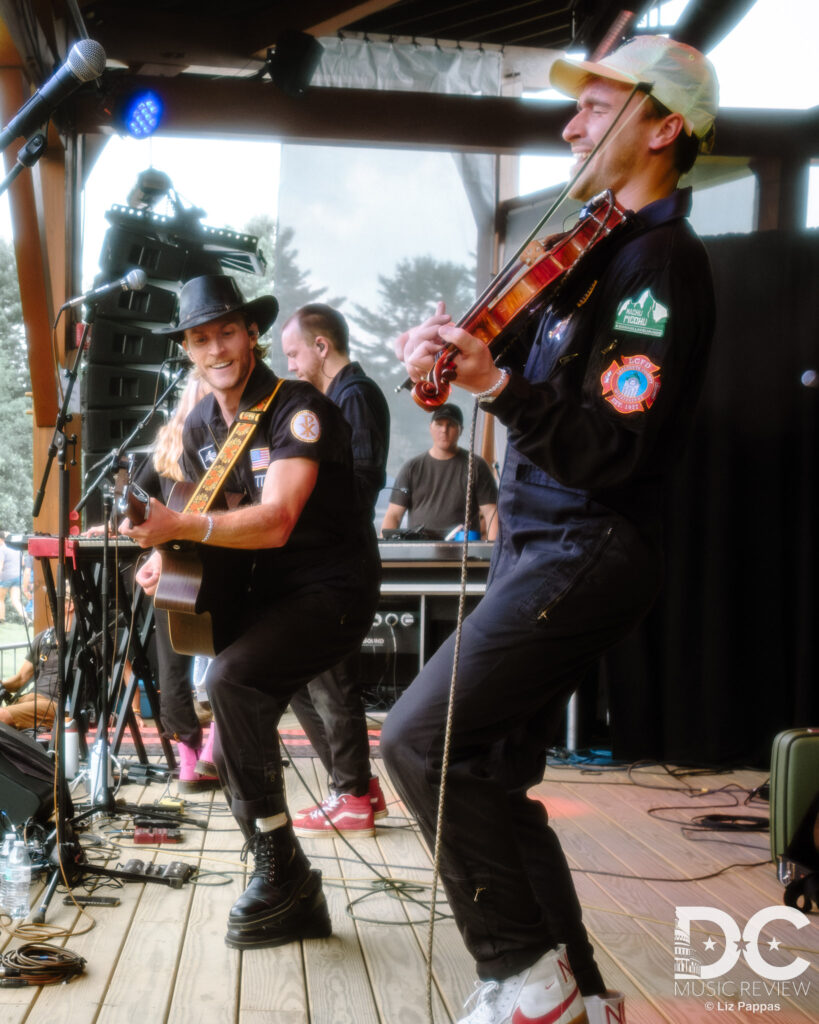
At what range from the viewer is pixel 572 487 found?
1650 millimetres

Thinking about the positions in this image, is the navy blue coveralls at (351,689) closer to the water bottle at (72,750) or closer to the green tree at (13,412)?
the water bottle at (72,750)

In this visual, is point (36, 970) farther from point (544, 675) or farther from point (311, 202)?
point (311, 202)

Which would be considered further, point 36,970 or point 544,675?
point 36,970

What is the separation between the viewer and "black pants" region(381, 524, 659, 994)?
168 centimetres

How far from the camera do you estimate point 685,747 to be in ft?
17.1

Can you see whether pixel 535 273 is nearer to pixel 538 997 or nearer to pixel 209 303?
pixel 538 997

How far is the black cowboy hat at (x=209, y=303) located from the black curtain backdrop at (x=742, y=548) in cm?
297

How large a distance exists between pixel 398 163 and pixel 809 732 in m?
6.85

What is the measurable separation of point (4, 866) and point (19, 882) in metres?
0.12

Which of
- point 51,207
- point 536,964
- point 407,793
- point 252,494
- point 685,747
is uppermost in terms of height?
point 51,207

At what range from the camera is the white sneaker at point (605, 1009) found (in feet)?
5.99

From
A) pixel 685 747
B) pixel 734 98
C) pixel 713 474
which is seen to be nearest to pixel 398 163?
pixel 734 98

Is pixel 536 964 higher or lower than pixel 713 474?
lower

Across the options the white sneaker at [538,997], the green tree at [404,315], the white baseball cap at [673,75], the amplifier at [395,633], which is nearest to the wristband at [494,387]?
the white baseball cap at [673,75]
